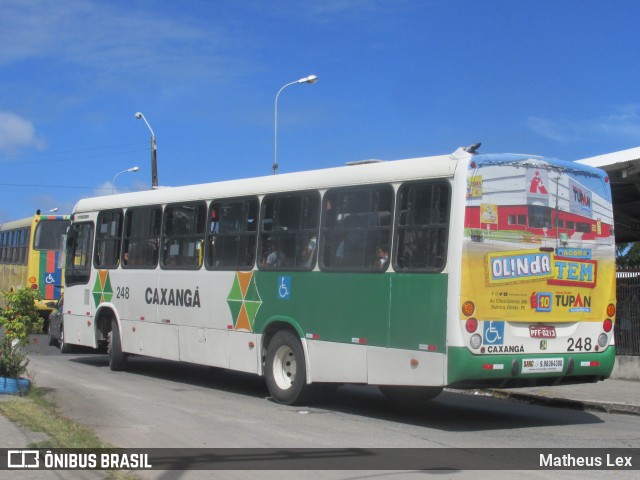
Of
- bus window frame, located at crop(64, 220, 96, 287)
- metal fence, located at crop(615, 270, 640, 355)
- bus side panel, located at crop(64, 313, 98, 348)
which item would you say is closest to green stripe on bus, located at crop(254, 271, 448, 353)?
bus side panel, located at crop(64, 313, 98, 348)

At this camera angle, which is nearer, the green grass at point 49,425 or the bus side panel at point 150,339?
the green grass at point 49,425

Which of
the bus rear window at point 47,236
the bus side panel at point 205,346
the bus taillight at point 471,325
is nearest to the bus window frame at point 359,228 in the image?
the bus taillight at point 471,325

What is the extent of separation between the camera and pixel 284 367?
39.7ft

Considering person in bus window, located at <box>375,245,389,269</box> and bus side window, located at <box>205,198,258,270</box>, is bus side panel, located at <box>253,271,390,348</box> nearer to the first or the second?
person in bus window, located at <box>375,245,389,269</box>

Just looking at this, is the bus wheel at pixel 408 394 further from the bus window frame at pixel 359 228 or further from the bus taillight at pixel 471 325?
the bus taillight at pixel 471 325

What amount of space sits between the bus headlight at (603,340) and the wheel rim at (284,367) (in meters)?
4.24

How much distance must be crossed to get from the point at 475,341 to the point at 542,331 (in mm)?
1094

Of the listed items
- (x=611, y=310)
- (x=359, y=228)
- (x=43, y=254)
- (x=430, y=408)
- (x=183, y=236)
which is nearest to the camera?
(x=611, y=310)

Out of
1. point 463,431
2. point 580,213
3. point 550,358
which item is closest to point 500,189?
point 580,213

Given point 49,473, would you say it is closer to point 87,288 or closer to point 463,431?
point 463,431

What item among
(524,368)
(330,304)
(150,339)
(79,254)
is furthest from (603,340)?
(79,254)

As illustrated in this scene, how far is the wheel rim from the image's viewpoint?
11916mm

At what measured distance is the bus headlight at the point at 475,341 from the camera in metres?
9.41

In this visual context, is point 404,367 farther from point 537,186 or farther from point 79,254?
point 79,254
